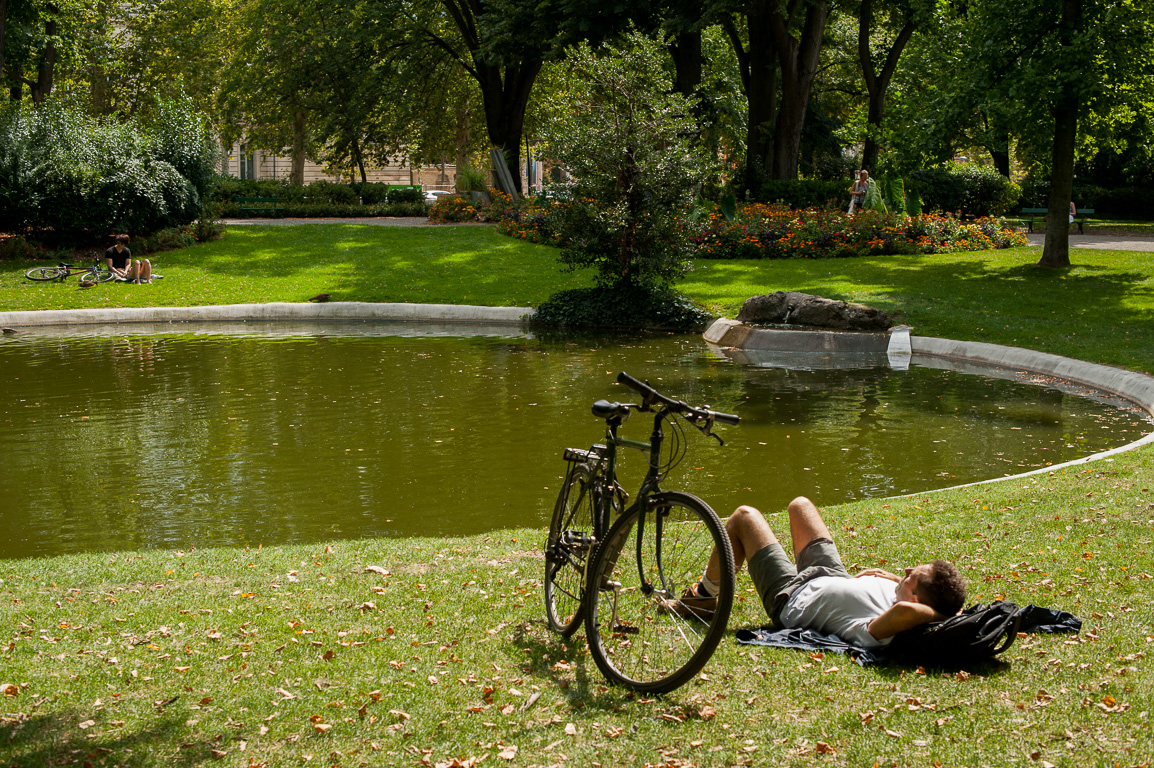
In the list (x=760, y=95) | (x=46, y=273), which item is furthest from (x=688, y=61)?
(x=46, y=273)

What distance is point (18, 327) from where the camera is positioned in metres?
20.6

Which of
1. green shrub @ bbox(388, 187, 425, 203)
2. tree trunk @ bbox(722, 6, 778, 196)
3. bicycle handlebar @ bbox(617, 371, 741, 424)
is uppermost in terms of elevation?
tree trunk @ bbox(722, 6, 778, 196)

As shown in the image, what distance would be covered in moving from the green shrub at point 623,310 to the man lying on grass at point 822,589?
1433 centimetres

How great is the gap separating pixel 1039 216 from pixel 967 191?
15.8ft

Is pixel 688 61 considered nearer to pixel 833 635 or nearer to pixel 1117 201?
pixel 1117 201

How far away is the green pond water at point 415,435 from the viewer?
8531 millimetres

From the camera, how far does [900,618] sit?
4.57 meters

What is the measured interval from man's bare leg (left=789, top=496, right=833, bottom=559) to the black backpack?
0.77m

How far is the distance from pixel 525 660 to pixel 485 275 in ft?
68.6

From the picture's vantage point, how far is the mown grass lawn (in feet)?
12.9

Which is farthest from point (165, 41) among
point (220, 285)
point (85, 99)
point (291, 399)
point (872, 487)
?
point (872, 487)

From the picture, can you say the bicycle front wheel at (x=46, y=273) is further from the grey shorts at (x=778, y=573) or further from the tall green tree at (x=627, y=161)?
the grey shorts at (x=778, y=573)

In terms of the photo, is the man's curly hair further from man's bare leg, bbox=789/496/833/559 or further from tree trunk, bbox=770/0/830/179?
tree trunk, bbox=770/0/830/179

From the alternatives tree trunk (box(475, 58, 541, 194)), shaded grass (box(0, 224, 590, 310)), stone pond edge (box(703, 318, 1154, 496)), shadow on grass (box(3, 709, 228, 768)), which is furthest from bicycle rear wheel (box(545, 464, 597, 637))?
tree trunk (box(475, 58, 541, 194))
